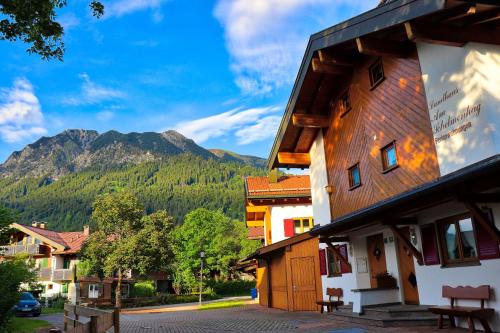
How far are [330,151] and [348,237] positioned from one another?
3.07m

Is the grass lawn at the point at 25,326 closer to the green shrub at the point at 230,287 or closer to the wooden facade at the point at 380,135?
the wooden facade at the point at 380,135

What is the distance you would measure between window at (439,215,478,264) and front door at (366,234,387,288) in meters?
3.47

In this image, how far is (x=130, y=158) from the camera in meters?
185

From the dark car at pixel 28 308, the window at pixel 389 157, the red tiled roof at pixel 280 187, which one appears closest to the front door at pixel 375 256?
the window at pixel 389 157

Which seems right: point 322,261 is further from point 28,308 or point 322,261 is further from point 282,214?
point 28,308

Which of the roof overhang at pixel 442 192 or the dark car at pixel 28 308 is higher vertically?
the roof overhang at pixel 442 192

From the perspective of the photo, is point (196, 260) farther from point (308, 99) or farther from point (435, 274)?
point (435, 274)

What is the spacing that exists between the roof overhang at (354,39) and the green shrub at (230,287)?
31387 mm

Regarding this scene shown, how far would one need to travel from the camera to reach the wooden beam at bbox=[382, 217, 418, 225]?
1028 cm

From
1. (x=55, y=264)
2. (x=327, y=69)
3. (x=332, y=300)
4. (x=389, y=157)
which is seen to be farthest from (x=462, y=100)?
(x=55, y=264)

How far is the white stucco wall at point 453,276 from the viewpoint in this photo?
795cm

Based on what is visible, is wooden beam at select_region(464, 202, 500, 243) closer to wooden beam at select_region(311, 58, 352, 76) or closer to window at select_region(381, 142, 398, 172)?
window at select_region(381, 142, 398, 172)

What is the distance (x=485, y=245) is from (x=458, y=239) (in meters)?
0.87

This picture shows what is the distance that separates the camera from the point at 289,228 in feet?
82.8
